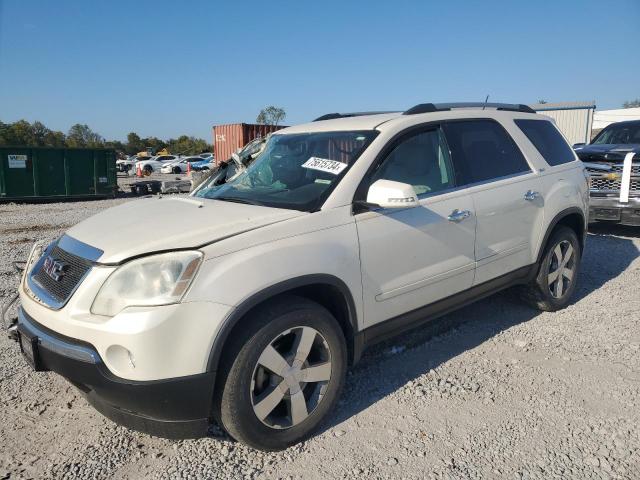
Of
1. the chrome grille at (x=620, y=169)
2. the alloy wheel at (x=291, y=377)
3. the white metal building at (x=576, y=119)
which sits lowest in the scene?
the alloy wheel at (x=291, y=377)

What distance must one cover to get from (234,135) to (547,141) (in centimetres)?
1752

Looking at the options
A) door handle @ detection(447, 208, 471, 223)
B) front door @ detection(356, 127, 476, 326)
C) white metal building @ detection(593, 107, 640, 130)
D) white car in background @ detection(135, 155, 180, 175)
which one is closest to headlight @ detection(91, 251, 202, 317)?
front door @ detection(356, 127, 476, 326)

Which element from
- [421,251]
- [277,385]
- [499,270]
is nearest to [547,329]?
[499,270]

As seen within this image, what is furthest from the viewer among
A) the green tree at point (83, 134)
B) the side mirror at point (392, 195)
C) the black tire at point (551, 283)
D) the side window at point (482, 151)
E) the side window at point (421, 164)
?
the green tree at point (83, 134)

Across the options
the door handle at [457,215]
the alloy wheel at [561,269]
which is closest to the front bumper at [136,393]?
the door handle at [457,215]

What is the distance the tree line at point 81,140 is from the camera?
57219 mm

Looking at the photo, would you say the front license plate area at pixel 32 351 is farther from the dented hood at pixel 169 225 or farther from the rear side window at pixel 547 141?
the rear side window at pixel 547 141

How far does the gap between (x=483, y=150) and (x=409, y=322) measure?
1.53 metres

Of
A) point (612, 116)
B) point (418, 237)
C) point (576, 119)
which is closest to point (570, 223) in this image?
point (418, 237)

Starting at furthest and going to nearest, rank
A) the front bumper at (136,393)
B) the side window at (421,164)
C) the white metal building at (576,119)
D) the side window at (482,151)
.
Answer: the white metal building at (576,119), the side window at (482,151), the side window at (421,164), the front bumper at (136,393)

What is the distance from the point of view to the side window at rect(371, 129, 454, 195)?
327cm

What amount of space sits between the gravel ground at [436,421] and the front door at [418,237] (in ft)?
1.94

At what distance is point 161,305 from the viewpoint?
2250 millimetres

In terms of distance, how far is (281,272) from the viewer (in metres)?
2.53
